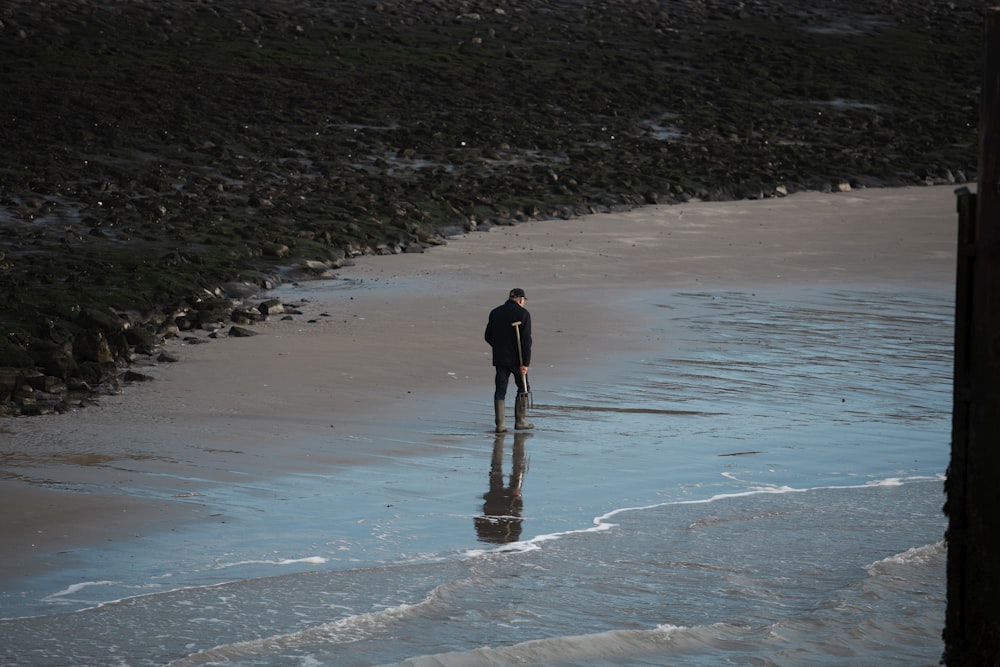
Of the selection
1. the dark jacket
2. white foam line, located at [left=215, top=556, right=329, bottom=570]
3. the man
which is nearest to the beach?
white foam line, located at [left=215, top=556, right=329, bottom=570]

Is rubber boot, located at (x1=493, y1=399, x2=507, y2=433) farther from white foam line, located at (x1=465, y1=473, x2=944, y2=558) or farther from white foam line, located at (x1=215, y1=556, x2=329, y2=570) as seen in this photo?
white foam line, located at (x1=215, y1=556, x2=329, y2=570)

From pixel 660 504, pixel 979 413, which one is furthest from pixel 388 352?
Result: pixel 979 413

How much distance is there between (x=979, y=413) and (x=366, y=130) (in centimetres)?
3220

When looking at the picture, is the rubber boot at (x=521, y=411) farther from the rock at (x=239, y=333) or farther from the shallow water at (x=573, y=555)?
the rock at (x=239, y=333)

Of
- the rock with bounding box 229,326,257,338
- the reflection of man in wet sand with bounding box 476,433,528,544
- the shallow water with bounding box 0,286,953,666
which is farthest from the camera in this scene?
the rock with bounding box 229,326,257,338

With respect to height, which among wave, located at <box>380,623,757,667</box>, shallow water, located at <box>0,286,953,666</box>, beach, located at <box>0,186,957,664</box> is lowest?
wave, located at <box>380,623,757,667</box>

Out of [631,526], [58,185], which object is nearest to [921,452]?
[631,526]

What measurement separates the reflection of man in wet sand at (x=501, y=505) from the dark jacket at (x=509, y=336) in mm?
1201

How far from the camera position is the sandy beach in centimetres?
1195

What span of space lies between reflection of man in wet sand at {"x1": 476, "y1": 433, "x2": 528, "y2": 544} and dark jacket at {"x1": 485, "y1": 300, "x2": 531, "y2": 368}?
1.20 metres

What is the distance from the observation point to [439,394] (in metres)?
→ 16.2

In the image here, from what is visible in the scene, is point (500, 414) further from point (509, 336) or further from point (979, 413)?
point (979, 413)

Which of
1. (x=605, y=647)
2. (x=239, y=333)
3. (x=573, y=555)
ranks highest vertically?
(x=239, y=333)

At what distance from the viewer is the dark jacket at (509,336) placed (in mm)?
14742
